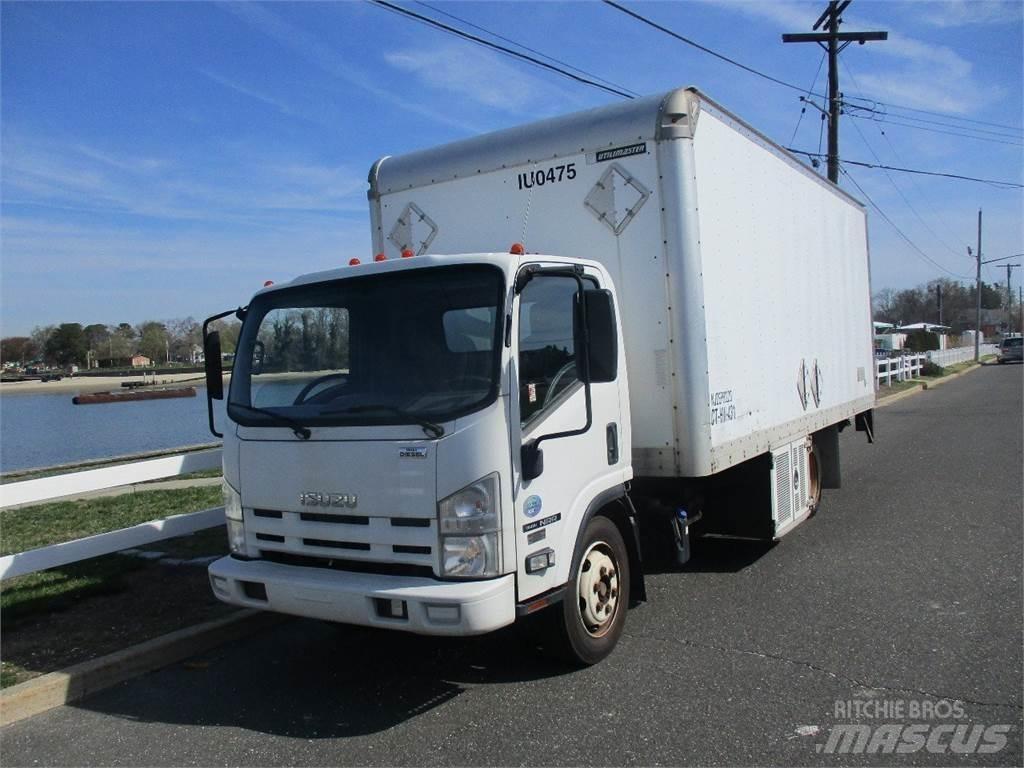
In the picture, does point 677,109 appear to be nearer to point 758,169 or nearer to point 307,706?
point 758,169

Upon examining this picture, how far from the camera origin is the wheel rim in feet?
15.3

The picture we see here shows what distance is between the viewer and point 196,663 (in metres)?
5.14

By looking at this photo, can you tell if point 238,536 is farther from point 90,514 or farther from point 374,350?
point 90,514

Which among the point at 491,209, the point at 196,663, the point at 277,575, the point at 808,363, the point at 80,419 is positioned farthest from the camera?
the point at 80,419

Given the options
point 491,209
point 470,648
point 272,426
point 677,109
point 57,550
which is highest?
point 677,109

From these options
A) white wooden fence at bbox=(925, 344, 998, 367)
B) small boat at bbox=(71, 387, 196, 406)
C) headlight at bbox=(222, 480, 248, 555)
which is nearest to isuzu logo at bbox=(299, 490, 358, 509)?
headlight at bbox=(222, 480, 248, 555)

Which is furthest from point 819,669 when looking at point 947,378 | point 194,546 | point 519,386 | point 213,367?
point 947,378

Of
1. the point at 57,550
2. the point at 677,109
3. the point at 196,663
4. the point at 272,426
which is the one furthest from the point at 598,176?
the point at 57,550

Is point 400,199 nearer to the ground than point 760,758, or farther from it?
farther from it

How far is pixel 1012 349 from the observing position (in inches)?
2053

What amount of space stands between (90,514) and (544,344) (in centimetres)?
699

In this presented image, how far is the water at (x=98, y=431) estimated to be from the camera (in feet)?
38.8

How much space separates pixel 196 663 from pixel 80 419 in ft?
36.3

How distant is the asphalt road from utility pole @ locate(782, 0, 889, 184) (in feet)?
65.3
